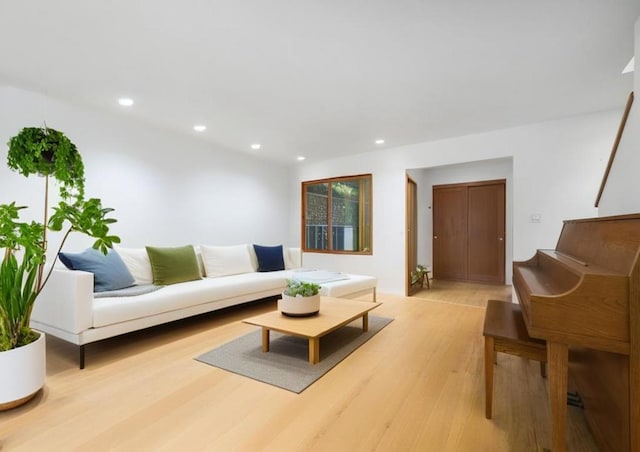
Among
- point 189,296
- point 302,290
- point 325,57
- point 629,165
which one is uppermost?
point 325,57

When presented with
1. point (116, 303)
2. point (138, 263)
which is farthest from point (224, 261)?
point (116, 303)

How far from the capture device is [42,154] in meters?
2.05

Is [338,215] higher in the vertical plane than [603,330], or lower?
higher

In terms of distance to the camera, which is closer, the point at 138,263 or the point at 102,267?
the point at 102,267

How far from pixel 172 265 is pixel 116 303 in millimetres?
976

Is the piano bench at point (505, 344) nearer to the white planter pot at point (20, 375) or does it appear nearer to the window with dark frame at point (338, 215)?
the white planter pot at point (20, 375)

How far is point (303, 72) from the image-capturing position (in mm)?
2562

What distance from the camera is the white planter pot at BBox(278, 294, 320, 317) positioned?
2.63 metres

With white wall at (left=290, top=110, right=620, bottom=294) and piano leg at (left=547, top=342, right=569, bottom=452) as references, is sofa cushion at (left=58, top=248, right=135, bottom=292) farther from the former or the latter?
white wall at (left=290, top=110, right=620, bottom=294)

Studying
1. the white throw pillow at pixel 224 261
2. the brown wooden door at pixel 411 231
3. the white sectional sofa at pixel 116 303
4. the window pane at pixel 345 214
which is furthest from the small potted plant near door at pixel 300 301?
the window pane at pixel 345 214

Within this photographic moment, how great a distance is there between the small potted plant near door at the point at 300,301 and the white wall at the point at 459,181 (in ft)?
13.0

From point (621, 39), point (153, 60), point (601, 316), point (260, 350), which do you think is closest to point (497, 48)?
point (621, 39)

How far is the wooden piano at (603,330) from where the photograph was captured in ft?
3.68

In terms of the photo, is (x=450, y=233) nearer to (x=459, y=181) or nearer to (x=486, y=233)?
(x=486, y=233)
